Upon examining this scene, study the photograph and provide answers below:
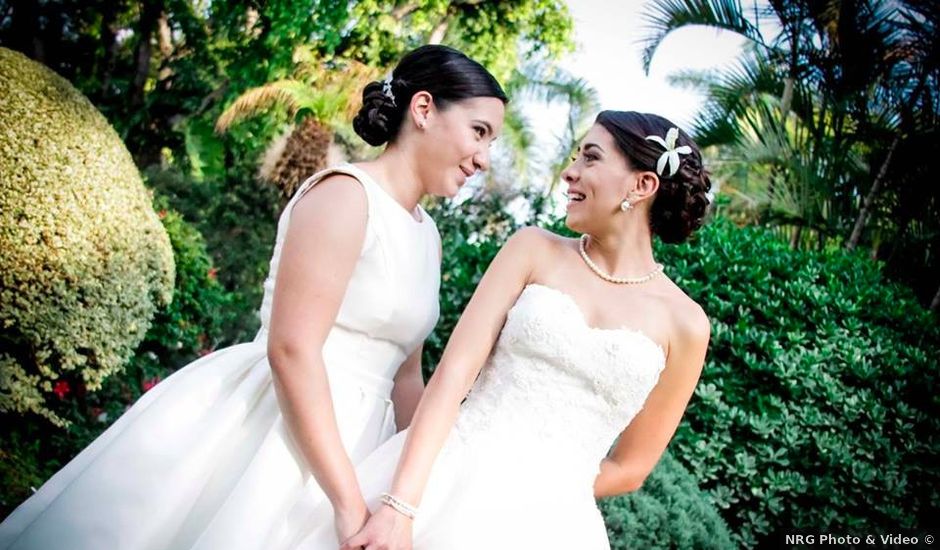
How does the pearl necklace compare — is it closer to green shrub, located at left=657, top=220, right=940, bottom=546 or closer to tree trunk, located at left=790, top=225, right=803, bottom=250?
green shrub, located at left=657, top=220, right=940, bottom=546

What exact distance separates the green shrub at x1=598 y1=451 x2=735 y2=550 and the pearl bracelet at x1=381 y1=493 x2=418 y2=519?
5.45ft

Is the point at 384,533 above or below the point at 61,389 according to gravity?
above

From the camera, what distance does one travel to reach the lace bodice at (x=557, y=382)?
2.16 metres

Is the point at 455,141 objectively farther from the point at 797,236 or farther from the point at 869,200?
the point at 869,200

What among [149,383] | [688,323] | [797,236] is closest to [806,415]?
[688,323]

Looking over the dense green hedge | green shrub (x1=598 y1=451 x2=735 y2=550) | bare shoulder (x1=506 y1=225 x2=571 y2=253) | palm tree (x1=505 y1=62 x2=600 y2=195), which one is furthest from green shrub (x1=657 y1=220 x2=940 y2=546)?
palm tree (x1=505 y1=62 x2=600 y2=195)

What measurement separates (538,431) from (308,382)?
0.74 m

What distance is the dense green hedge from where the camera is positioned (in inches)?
191

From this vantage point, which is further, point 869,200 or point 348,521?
point 869,200

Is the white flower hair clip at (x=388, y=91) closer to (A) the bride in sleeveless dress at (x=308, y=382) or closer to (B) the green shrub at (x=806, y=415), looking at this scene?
(A) the bride in sleeveless dress at (x=308, y=382)

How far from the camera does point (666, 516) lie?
11.1ft

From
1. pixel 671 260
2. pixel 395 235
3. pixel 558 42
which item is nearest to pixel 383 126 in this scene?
pixel 395 235

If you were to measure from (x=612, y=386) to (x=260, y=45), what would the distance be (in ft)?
37.5

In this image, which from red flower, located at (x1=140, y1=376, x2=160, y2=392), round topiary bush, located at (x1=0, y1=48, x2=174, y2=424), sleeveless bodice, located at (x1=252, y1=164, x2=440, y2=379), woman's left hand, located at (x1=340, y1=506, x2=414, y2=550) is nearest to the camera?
woman's left hand, located at (x1=340, y1=506, x2=414, y2=550)
